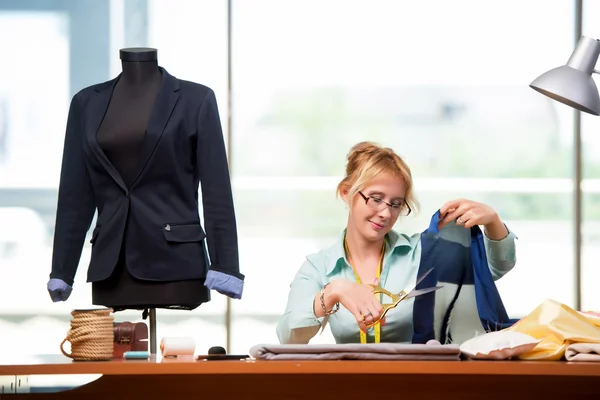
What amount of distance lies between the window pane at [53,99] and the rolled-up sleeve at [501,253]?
219 centimetres

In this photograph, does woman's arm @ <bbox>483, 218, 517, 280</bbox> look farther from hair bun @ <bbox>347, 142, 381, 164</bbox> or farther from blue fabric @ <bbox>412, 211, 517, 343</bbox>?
hair bun @ <bbox>347, 142, 381, 164</bbox>

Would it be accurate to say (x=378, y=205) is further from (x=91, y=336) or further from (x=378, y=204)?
(x=91, y=336)

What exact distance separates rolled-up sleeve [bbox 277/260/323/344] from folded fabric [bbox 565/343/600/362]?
2.16 feet

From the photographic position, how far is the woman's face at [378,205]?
111 inches

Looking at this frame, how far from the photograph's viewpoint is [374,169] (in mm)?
2865

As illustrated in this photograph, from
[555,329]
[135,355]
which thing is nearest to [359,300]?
[555,329]

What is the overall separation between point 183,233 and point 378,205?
584mm

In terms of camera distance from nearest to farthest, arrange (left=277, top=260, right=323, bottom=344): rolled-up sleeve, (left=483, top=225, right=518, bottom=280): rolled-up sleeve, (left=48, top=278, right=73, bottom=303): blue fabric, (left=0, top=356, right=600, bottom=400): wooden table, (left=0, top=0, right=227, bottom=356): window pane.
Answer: (left=0, top=356, right=600, bottom=400): wooden table
(left=277, top=260, right=323, bottom=344): rolled-up sleeve
(left=483, top=225, right=518, bottom=280): rolled-up sleeve
(left=48, top=278, right=73, bottom=303): blue fabric
(left=0, top=0, right=227, bottom=356): window pane

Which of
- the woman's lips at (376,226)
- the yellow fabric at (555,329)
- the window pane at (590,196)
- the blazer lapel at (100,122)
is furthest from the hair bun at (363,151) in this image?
the window pane at (590,196)

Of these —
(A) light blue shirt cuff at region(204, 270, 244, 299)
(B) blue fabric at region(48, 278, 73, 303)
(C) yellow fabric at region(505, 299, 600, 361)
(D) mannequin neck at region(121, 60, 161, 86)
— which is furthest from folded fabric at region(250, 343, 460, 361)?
(D) mannequin neck at region(121, 60, 161, 86)

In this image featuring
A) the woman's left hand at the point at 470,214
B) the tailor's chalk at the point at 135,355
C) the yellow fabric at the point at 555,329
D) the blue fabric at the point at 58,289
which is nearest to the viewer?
the yellow fabric at the point at 555,329

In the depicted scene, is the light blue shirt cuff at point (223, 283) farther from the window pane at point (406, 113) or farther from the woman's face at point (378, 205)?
the window pane at point (406, 113)

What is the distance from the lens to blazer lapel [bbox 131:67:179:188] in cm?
294

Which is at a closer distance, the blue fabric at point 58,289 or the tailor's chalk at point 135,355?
the tailor's chalk at point 135,355
